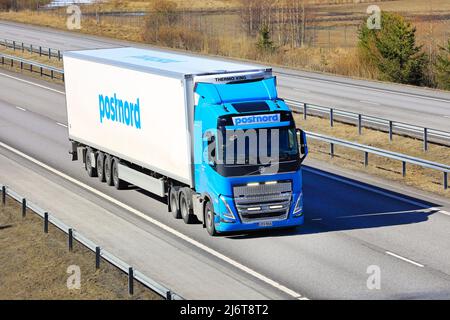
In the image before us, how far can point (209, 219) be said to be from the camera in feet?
70.4

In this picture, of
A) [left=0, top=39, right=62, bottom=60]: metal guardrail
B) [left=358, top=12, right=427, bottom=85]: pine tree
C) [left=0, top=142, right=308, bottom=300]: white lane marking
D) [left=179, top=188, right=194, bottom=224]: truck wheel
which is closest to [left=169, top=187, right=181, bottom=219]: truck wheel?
[left=179, top=188, right=194, bottom=224]: truck wheel

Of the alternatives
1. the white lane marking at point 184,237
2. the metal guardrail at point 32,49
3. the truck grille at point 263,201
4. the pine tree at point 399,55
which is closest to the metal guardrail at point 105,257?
the white lane marking at point 184,237

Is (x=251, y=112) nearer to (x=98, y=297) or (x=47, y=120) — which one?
(x=98, y=297)

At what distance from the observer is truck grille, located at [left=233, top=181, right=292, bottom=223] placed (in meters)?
20.8

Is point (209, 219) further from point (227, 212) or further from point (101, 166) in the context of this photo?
point (101, 166)

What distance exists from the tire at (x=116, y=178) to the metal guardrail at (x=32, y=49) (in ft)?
102

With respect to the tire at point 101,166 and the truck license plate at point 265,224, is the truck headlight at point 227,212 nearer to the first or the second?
the truck license plate at point 265,224

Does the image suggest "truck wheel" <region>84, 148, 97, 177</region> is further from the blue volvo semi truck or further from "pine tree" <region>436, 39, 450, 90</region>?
"pine tree" <region>436, 39, 450, 90</region>

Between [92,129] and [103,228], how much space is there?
6.29 meters

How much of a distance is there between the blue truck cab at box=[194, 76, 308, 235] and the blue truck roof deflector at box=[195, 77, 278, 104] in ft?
0.28

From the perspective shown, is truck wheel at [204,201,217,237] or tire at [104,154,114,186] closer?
truck wheel at [204,201,217,237]

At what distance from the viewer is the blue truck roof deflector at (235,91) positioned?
21453 mm

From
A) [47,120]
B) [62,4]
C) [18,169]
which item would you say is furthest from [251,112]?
[62,4]

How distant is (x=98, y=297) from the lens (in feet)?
55.7
